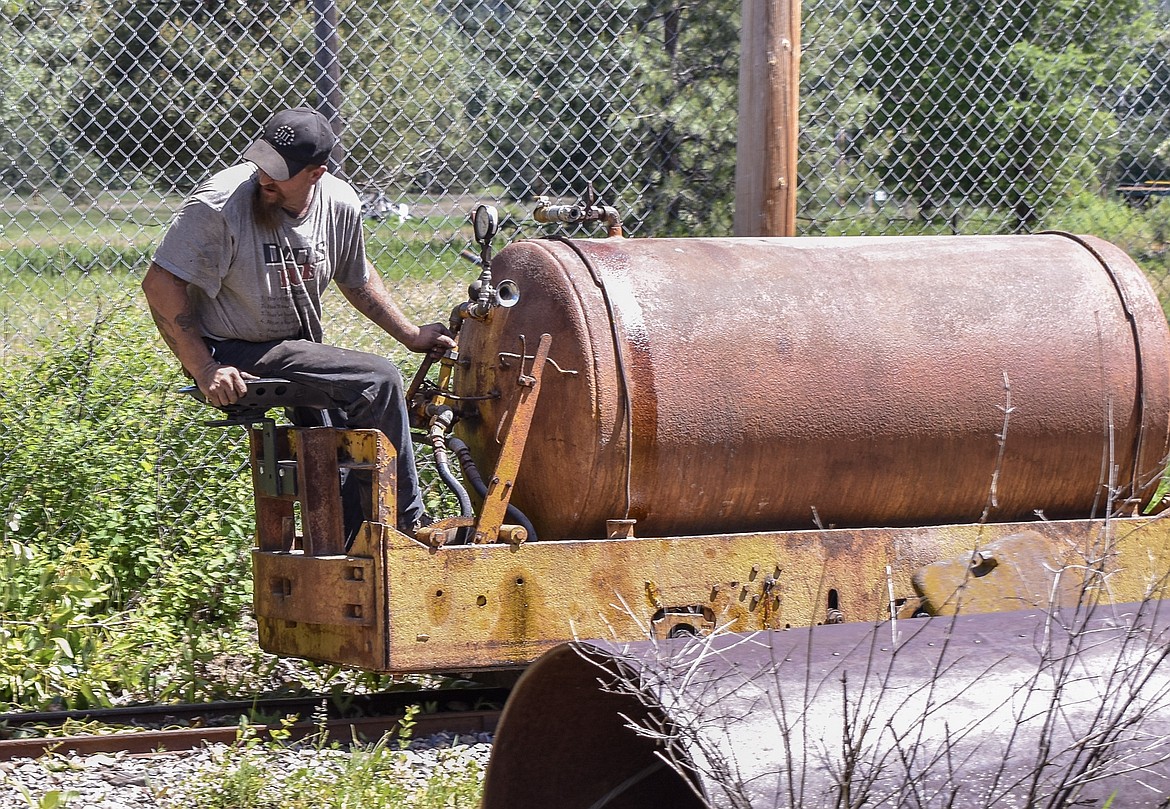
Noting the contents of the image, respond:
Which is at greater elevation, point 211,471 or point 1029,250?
point 1029,250

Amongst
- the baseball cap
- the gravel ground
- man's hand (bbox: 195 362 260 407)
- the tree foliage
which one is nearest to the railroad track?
the gravel ground

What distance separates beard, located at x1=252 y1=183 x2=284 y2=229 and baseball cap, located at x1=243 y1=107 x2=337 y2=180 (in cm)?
15

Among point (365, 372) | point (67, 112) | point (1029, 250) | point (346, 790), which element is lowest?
point (346, 790)

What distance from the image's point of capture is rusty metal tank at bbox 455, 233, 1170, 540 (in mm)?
4566

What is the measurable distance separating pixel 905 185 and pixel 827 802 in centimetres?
584

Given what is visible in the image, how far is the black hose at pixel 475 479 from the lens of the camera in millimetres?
4690

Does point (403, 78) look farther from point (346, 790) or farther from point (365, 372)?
point (346, 790)

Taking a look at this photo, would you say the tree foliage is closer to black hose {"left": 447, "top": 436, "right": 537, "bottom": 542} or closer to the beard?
black hose {"left": 447, "top": 436, "right": 537, "bottom": 542}

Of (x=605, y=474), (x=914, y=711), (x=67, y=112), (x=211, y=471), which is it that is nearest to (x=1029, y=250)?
(x=605, y=474)

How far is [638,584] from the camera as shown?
4555 millimetres

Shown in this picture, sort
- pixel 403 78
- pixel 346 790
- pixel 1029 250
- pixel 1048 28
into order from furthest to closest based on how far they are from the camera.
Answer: pixel 1048 28
pixel 403 78
pixel 1029 250
pixel 346 790

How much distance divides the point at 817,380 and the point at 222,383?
1.97m

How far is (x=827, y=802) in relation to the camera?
8.29 ft

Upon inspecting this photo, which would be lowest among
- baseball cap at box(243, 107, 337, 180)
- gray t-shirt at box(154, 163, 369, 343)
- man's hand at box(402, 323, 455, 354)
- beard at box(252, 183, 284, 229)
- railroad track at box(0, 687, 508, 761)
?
railroad track at box(0, 687, 508, 761)
